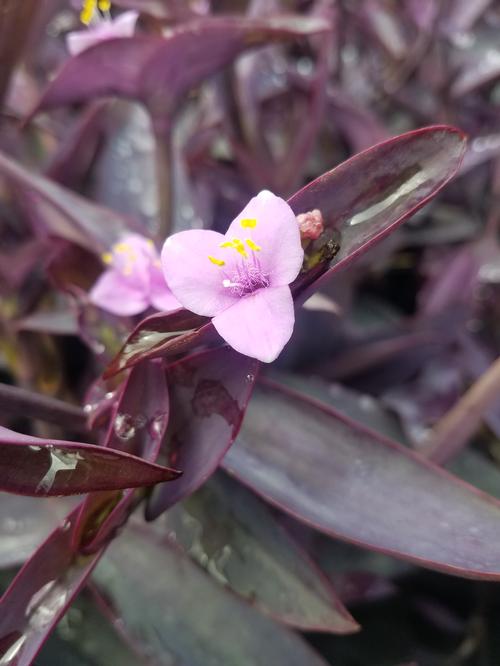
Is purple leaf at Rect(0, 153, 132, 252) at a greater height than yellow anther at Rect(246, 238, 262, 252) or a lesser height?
lesser

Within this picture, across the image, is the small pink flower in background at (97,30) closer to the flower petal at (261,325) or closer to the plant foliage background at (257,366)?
the plant foliage background at (257,366)

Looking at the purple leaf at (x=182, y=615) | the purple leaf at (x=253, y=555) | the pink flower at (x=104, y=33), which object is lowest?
the purple leaf at (x=182, y=615)

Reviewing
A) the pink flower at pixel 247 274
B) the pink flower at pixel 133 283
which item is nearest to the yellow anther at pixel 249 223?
the pink flower at pixel 247 274

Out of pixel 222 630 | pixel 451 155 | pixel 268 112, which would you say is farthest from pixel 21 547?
pixel 268 112

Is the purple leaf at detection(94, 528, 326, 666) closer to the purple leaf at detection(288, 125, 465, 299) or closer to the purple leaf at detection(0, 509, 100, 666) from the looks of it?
the purple leaf at detection(0, 509, 100, 666)

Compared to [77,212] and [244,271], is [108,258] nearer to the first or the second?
[77,212]

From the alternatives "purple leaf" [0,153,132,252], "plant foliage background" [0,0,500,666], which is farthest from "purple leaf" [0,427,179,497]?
"purple leaf" [0,153,132,252]
